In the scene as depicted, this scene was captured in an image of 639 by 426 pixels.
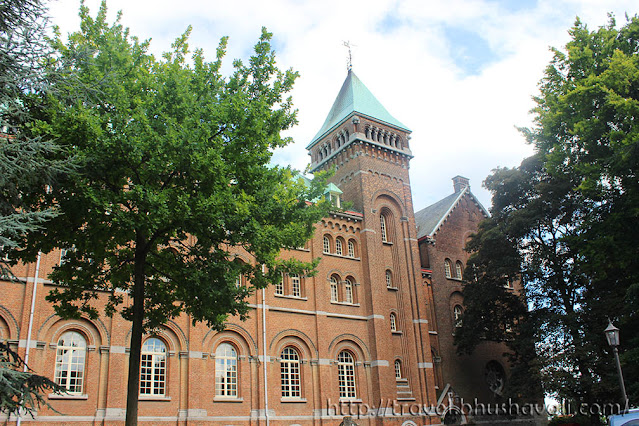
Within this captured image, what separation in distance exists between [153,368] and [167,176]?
12.8 meters

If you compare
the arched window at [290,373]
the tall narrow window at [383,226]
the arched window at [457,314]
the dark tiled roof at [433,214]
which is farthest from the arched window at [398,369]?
the dark tiled roof at [433,214]

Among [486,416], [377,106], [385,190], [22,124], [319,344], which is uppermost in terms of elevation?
[377,106]

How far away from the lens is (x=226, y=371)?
2653cm

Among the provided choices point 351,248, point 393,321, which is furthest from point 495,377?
point 351,248

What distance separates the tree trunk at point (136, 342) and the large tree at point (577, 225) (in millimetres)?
18696

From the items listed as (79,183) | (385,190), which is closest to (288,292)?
(385,190)

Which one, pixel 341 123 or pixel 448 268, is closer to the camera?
pixel 341 123

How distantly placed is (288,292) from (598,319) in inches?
626

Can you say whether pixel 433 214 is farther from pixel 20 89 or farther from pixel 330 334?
pixel 20 89

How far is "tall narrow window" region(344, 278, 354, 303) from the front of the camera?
32406mm

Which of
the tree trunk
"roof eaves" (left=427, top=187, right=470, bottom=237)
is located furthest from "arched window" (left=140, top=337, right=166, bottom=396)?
"roof eaves" (left=427, top=187, right=470, bottom=237)

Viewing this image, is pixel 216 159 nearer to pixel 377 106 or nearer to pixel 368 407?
Answer: pixel 368 407

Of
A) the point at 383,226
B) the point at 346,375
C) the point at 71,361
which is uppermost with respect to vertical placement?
the point at 383,226

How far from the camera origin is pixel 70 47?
14945mm
